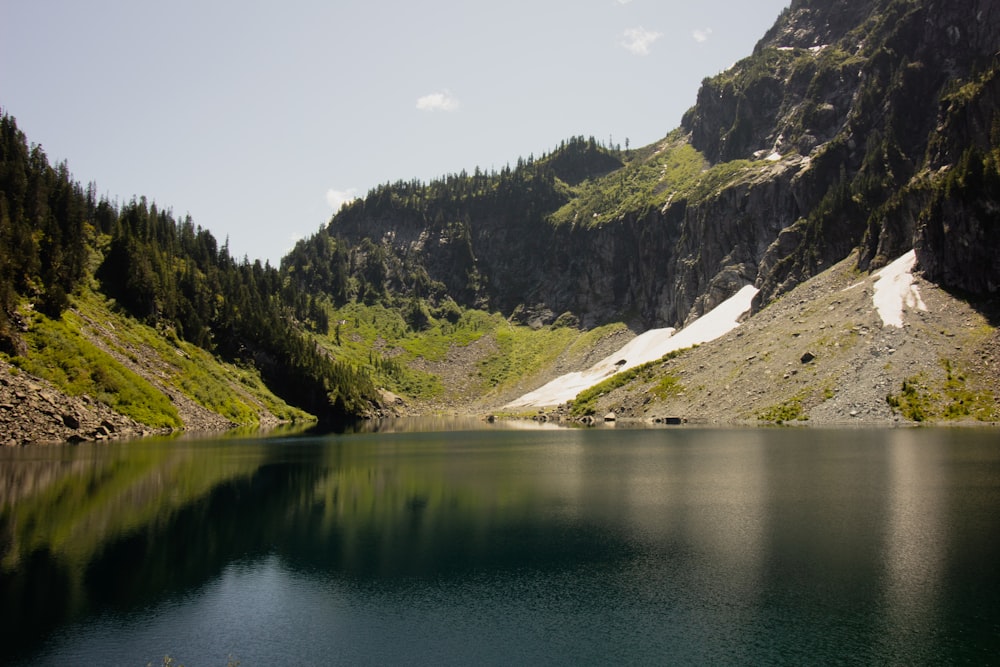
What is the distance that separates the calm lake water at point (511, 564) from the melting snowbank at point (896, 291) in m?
52.9

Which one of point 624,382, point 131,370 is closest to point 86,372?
point 131,370

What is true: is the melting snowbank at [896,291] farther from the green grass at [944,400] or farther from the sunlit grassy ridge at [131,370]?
the sunlit grassy ridge at [131,370]

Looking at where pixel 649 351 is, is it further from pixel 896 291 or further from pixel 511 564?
pixel 511 564

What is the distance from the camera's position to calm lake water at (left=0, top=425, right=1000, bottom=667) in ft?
65.9

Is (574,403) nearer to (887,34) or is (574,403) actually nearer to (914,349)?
(914,349)

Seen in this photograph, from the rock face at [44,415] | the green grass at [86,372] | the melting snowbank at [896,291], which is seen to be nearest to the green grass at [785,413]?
the melting snowbank at [896,291]

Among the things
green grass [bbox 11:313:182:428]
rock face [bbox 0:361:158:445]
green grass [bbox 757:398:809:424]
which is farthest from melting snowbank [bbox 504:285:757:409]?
rock face [bbox 0:361:158:445]

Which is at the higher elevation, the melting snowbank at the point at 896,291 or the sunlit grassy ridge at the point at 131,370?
the melting snowbank at the point at 896,291

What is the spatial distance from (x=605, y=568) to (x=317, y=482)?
29.7 m

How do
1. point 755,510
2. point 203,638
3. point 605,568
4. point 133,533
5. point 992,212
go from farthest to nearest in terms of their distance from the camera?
point 992,212 → point 755,510 → point 133,533 → point 605,568 → point 203,638

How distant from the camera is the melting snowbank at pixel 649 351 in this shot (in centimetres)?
16625

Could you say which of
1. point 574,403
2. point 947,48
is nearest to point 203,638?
point 574,403

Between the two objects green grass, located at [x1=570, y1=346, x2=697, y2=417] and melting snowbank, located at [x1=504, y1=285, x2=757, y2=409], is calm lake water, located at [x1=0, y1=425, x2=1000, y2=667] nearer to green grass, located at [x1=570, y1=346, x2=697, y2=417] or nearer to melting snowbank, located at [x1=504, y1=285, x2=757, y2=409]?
green grass, located at [x1=570, y1=346, x2=697, y2=417]

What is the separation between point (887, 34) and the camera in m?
175
